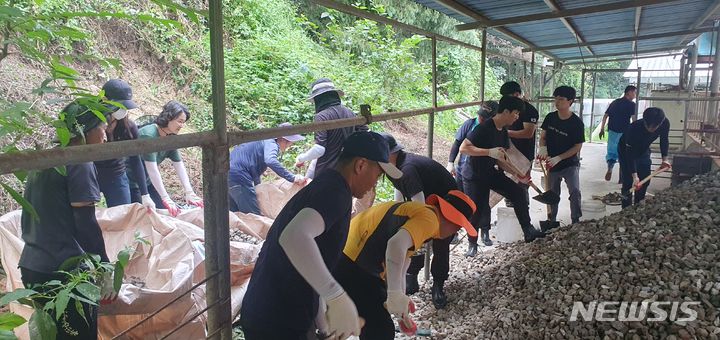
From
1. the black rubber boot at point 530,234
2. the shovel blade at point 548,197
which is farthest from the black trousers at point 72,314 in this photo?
the shovel blade at point 548,197

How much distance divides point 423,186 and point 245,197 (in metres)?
1.45

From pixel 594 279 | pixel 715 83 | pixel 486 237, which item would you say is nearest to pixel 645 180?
pixel 486 237

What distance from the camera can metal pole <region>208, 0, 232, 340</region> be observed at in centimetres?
164

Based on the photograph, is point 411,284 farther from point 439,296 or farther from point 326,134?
point 326,134

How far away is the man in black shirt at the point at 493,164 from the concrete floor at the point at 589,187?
774 millimetres

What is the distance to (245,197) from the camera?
4027 mm

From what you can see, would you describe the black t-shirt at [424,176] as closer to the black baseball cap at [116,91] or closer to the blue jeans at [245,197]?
the blue jeans at [245,197]

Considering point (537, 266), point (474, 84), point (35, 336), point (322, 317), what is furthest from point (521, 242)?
point (474, 84)

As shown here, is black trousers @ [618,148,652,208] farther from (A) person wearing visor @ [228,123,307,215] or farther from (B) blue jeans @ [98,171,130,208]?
(B) blue jeans @ [98,171,130,208]

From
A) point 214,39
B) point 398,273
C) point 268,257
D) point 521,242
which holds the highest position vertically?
point 214,39

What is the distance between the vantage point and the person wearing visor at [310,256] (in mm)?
1759

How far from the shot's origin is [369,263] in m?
2.52

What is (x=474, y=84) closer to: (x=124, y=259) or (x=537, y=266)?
(x=537, y=266)

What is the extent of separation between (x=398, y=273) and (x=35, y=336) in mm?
1445
